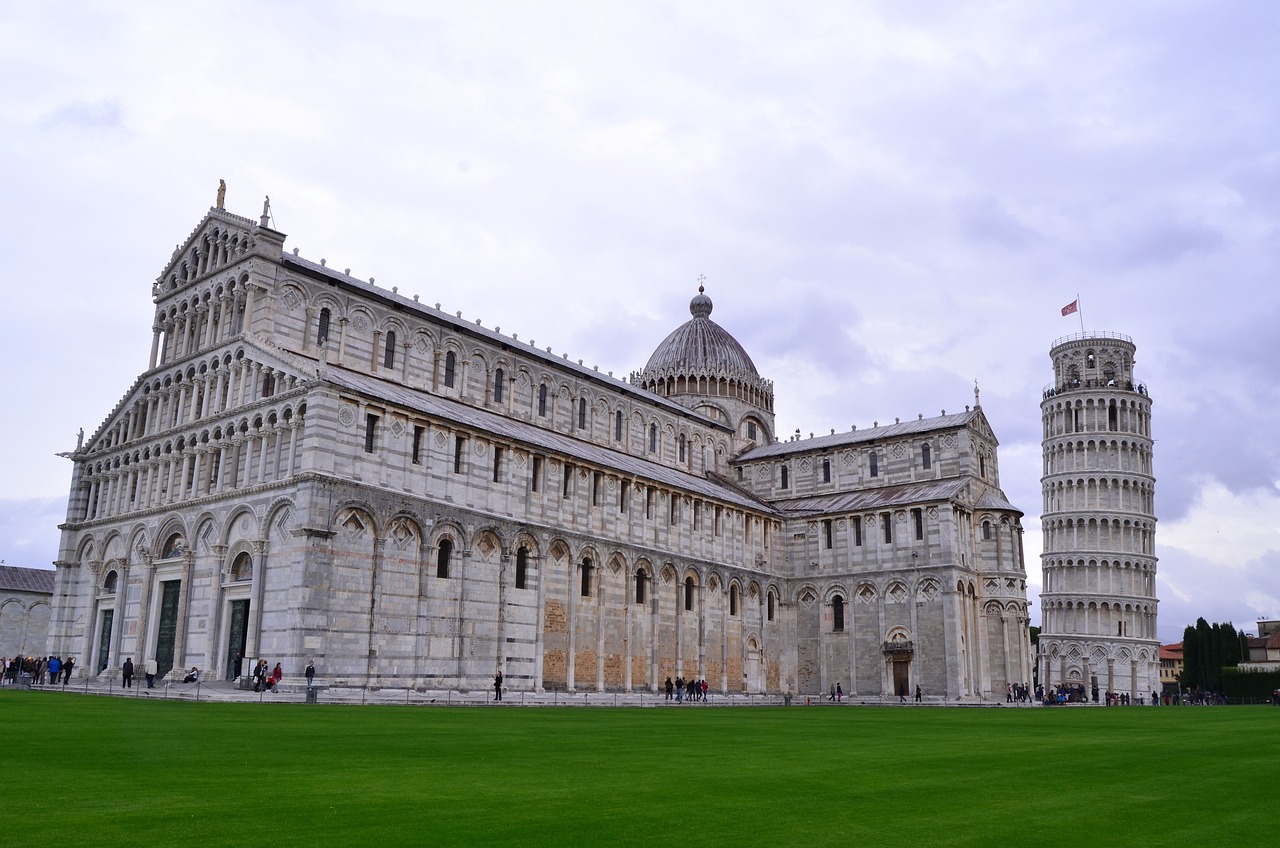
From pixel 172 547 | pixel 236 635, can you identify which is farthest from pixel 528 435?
pixel 172 547

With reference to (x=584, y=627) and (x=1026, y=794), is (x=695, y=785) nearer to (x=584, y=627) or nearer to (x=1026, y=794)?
(x=1026, y=794)

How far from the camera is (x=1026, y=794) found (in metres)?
12.7

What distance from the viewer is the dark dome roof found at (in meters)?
79.0

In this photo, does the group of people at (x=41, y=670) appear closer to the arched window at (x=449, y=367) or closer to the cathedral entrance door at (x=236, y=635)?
the cathedral entrance door at (x=236, y=635)

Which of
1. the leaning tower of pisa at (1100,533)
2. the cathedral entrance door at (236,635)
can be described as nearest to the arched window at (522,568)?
the cathedral entrance door at (236,635)

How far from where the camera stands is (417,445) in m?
44.1

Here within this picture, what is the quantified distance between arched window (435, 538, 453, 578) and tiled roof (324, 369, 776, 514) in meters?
5.26

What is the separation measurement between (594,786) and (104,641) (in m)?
43.7

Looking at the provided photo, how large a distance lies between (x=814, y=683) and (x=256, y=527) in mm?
36224

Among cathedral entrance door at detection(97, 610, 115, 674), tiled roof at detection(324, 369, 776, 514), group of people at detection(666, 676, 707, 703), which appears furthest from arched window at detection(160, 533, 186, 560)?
group of people at detection(666, 676, 707, 703)

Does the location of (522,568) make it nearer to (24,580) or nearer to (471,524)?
(471,524)

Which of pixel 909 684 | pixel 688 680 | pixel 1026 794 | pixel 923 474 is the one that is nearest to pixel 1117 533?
pixel 923 474

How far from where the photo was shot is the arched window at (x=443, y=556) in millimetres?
43656

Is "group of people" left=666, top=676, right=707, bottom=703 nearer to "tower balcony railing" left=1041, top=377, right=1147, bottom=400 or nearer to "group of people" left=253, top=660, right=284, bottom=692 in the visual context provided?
"group of people" left=253, top=660, right=284, bottom=692
